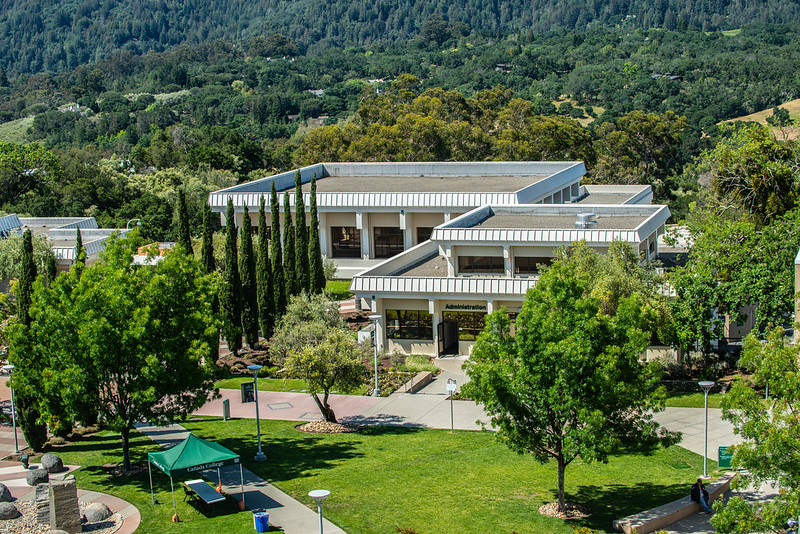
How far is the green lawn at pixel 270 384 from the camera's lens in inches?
1774

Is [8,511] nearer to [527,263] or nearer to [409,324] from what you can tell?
[409,324]

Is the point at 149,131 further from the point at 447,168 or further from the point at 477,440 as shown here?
the point at 477,440

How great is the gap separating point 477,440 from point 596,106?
14038 centimetres

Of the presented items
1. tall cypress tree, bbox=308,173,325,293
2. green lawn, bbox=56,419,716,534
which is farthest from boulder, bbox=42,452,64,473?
tall cypress tree, bbox=308,173,325,293

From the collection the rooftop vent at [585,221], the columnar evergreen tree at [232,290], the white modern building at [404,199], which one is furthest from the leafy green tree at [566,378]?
the white modern building at [404,199]

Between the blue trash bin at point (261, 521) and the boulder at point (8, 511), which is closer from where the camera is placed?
the blue trash bin at point (261, 521)

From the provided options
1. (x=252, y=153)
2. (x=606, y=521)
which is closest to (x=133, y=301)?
(x=606, y=521)

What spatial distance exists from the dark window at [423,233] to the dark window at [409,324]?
565 inches

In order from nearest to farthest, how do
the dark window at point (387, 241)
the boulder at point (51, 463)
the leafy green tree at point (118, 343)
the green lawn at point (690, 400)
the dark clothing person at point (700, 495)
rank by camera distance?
the dark clothing person at point (700, 495) → the leafy green tree at point (118, 343) → the boulder at point (51, 463) → the green lawn at point (690, 400) → the dark window at point (387, 241)

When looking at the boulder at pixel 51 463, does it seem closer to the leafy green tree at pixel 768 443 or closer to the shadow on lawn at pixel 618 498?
the shadow on lawn at pixel 618 498

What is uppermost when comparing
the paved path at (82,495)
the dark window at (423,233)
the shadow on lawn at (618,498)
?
the dark window at (423,233)

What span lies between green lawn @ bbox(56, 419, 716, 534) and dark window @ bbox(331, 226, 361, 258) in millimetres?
29689

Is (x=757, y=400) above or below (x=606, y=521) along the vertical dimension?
above

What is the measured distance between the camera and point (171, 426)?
3844 cm
